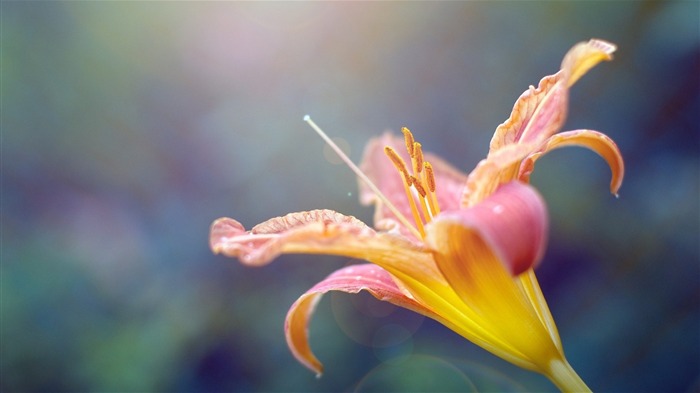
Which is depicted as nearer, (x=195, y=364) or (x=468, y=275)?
(x=468, y=275)

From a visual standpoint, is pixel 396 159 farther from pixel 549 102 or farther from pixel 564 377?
pixel 564 377

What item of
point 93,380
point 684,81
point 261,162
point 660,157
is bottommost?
point 660,157

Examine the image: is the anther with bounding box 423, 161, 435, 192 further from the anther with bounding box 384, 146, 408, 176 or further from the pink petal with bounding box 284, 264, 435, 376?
the pink petal with bounding box 284, 264, 435, 376

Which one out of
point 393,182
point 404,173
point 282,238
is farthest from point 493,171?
point 393,182

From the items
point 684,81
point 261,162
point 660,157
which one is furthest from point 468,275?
point 684,81

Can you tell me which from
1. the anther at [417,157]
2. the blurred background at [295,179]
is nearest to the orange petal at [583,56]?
the anther at [417,157]

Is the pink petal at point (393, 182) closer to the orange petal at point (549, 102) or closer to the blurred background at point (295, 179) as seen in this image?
the orange petal at point (549, 102)

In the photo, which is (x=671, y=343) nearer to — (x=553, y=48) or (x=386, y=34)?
(x=553, y=48)

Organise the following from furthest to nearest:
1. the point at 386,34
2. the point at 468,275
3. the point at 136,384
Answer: the point at 386,34, the point at 136,384, the point at 468,275

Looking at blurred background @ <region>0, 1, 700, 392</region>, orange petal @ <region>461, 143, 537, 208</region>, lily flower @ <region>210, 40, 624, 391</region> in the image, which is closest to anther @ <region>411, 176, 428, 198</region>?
lily flower @ <region>210, 40, 624, 391</region>
